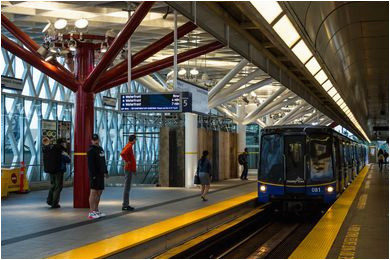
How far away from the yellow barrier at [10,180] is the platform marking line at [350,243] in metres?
11.3

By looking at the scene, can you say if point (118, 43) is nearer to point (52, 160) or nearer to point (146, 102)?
point (146, 102)

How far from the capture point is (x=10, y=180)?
1797 cm

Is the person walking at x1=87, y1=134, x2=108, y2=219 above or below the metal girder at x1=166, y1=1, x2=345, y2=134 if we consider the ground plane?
below

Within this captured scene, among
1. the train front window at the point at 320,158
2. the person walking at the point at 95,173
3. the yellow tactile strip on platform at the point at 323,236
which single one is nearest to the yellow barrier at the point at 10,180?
the person walking at the point at 95,173

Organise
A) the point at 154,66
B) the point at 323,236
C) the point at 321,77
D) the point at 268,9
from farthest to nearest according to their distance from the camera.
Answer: the point at 321,77
the point at 154,66
the point at 323,236
the point at 268,9

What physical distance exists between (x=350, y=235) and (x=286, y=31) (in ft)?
13.5

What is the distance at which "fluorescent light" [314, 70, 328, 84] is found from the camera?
16.2 m

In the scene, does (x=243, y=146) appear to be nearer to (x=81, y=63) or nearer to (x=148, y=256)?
(x=81, y=63)

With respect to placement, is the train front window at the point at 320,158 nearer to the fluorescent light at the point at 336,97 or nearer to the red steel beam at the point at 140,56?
the red steel beam at the point at 140,56

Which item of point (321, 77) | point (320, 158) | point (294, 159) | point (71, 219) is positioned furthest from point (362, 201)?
point (71, 219)

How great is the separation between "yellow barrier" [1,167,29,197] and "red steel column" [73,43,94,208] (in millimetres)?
4139

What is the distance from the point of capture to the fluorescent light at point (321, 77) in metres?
16.2

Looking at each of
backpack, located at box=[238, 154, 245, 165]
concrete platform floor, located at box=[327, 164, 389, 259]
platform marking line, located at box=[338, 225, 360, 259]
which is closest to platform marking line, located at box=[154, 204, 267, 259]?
concrete platform floor, located at box=[327, 164, 389, 259]

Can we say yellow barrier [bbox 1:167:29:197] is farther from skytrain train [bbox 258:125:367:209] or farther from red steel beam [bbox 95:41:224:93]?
skytrain train [bbox 258:125:367:209]
